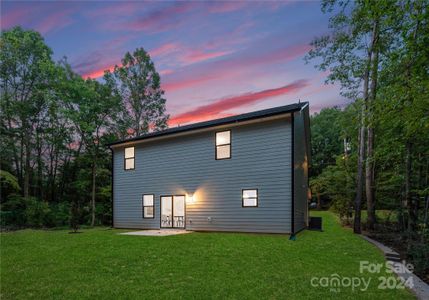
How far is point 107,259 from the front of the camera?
243 inches

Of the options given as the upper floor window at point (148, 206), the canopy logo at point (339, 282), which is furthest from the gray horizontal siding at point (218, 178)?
the canopy logo at point (339, 282)

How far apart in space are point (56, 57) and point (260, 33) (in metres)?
15.4

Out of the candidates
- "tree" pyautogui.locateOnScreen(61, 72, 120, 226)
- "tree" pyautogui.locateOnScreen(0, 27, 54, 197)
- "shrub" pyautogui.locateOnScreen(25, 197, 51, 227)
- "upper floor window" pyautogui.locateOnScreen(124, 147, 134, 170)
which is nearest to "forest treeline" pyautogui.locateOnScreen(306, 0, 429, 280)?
"upper floor window" pyautogui.locateOnScreen(124, 147, 134, 170)

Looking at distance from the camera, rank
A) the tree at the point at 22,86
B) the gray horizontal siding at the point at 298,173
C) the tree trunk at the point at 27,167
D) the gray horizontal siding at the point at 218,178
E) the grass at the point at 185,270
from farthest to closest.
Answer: the tree trunk at the point at 27,167 → the tree at the point at 22,86 → the gray horizontal siding at the point at 298,173 → the gray horizontal siding at the point at 218,178 → the grass at the point at 185,270

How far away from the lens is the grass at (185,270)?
3840 mm

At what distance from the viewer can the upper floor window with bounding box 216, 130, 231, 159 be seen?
37.1 feet

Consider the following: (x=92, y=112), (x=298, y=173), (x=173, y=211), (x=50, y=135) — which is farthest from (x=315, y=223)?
(x=50, y=135)

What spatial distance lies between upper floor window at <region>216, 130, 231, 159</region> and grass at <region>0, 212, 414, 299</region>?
4.25 m

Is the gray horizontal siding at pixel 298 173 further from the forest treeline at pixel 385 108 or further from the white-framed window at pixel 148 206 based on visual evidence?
the white-framed window at pixel 148 206

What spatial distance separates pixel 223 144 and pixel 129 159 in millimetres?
6155

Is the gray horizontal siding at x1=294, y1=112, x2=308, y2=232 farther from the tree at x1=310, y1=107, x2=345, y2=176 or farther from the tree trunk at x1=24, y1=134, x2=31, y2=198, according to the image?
the tree at x1=310, y1=107, x2=345, y2=176

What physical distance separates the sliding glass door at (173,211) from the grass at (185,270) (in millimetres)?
4775

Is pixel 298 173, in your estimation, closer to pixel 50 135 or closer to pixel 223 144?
pixel 223 144

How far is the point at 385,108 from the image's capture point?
17.8ft
